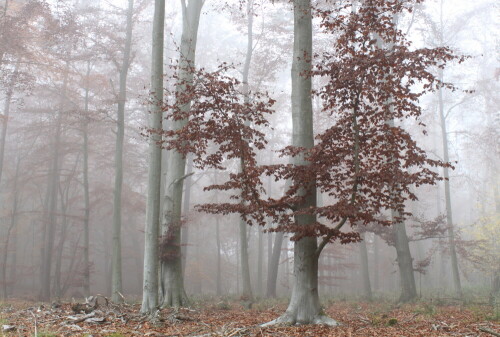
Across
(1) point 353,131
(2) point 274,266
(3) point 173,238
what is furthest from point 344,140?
(2) point 274,266

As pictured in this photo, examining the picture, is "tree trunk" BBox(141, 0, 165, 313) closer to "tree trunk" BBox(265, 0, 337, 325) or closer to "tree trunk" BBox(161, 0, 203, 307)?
"tree trunk" BBox(161, 0, 203, 307)

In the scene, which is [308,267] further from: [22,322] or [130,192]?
[130,192]

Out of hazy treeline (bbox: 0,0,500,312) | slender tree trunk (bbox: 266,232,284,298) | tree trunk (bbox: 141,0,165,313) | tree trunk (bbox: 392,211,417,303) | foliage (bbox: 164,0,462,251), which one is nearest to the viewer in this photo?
foliage (bbox: 164,0,462,251)

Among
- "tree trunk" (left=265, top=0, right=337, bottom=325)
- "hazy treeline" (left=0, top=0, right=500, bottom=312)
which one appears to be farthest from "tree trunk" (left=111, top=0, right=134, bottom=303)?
"tree trunk" (left=265, top=0, right=337, bottom=325)

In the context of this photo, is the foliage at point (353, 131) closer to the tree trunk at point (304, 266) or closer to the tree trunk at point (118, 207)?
the tree trunk at point (304, 266)

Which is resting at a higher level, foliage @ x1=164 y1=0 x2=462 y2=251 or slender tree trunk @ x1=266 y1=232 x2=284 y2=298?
foliage @ x1=164 y1=0 x2=462 y2=251

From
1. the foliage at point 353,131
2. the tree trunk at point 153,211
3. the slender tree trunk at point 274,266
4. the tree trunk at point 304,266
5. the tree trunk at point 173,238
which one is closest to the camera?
the foliage at point 353,131

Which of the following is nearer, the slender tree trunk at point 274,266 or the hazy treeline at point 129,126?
the hazy treeline at point 129,126

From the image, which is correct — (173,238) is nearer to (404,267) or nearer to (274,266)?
(404,267)

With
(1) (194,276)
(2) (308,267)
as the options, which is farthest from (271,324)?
(1) (194,276)

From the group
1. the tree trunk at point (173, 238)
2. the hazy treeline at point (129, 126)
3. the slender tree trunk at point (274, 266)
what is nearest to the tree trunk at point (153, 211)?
the hazy treeline at point (129, 126)

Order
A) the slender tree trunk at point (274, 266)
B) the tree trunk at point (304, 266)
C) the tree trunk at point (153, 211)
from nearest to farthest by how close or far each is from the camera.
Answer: the tree trunk at point (304, 266), the tree trunk at point (153, 211), the slender tree trunk at point (274, 266)

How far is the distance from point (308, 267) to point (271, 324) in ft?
3.44

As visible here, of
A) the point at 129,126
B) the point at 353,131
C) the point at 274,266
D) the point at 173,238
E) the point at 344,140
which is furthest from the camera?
the point at 129,126
